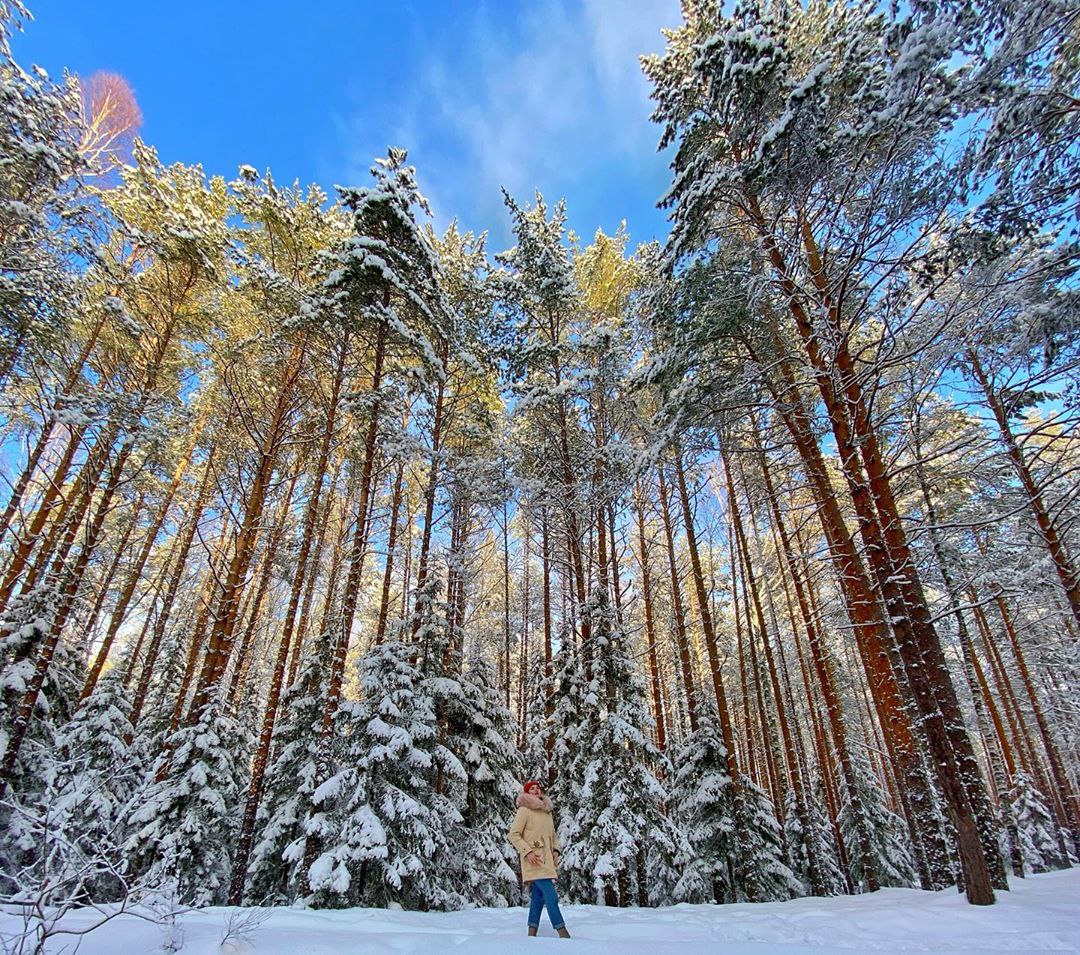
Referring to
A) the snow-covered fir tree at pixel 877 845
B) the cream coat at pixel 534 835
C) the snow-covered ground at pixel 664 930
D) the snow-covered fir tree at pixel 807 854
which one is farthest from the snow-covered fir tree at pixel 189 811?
the snow-covered fir tree at pixel 877 845

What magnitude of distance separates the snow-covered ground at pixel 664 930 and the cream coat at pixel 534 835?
61 centimetres

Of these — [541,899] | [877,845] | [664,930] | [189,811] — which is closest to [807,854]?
[877,845]

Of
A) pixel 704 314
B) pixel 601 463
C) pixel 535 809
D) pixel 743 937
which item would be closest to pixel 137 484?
pixel 601 463

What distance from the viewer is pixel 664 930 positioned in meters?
5.25

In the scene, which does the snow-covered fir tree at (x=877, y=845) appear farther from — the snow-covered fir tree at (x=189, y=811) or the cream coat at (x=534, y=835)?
the snow-covered fir tree at (x=189, y=811)

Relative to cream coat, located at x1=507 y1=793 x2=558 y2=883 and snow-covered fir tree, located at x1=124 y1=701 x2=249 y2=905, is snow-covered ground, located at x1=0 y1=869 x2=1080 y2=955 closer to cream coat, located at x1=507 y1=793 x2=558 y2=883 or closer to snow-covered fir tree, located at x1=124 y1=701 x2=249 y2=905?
cream coat, located at x1=507 y1=793 x2=558 y2=883

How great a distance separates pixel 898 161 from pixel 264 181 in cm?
1034

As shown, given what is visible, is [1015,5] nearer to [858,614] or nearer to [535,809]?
[858,614]

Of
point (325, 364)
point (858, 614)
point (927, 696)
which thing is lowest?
point (927, 696)

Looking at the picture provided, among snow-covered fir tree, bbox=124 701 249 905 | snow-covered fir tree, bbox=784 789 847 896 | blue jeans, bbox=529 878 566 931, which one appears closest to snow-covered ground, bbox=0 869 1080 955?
blue jeans, bbox=529 878 566 931

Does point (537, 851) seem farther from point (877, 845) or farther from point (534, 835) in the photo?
point (877, 845)

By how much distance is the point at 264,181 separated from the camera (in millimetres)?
9766

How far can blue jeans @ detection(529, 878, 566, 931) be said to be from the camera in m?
5.13

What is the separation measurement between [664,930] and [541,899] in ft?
4.24
